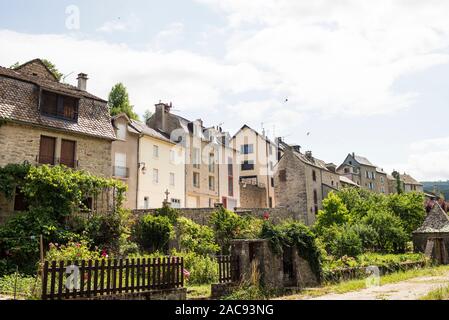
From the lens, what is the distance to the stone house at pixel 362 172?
68.8 meters

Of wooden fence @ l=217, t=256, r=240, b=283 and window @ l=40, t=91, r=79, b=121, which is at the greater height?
window @ l=40, t=91, r=79, b=121

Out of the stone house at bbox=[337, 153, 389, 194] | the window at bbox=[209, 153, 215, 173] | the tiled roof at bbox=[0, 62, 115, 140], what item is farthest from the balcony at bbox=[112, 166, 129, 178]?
the stone house at bbox=[337, 153, 389, 194]

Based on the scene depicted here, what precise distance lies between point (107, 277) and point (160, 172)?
24.1 metres

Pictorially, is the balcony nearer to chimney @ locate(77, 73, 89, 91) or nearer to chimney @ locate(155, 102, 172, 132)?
chimney @ locate(77, 73, 89, 91)

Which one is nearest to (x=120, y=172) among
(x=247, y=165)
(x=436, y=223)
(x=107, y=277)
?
(x=107, y=277)

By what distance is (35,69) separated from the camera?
25641 mm

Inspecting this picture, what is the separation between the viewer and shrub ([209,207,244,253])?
2348 centimetres

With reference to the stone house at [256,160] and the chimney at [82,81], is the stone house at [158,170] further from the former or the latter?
the stone house at [256,160]

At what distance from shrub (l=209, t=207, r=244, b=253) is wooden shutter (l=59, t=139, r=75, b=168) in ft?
28.0

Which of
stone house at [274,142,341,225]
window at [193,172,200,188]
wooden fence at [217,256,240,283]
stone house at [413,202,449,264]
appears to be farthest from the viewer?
stone house at [274,142,341,225]

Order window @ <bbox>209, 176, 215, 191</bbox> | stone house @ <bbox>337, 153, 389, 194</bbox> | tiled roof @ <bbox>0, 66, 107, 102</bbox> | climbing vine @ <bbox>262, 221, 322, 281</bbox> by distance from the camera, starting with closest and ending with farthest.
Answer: climbing vine @ <bbox>262, 221, 322, 281</bbox> → tiled roof @ <bbox>0, 66, 107, 102</bbox> → window @ <bbox>209, 176, 215, 191</bbox> → stone house @ <bbox>337, 153, 389, 194</bbox>

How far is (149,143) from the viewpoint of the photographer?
33125mm

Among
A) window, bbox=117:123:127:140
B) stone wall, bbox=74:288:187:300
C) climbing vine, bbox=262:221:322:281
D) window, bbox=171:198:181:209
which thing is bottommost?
stone wall, bbox=74:288:187:300

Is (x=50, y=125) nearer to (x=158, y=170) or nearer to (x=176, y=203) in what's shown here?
(x=158, y=170)
